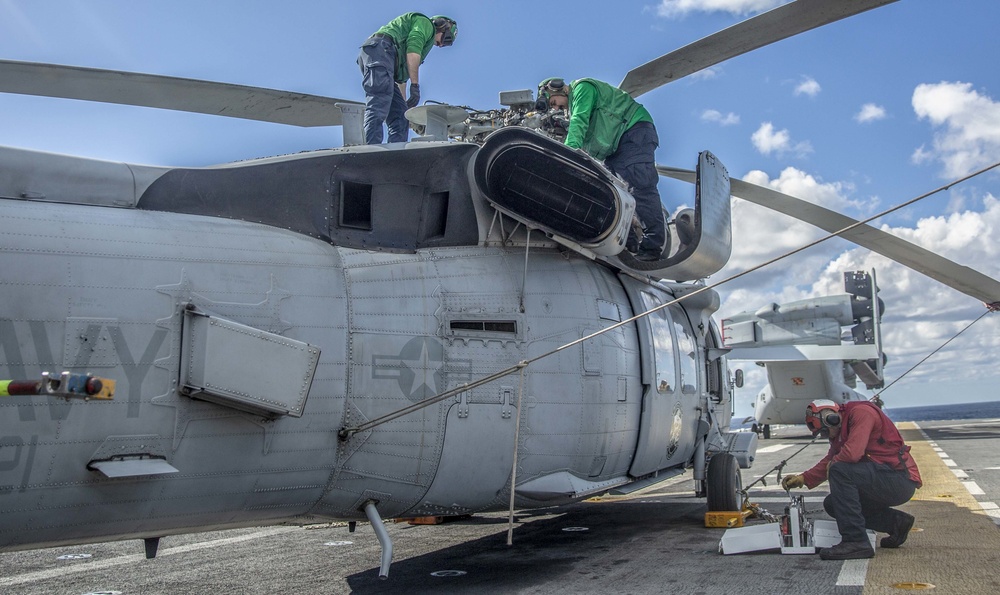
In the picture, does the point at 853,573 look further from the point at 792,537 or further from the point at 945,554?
the point at 945,554

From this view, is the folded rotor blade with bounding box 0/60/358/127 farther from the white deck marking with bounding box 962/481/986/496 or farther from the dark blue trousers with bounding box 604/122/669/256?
the white deck marking with bounding box 962/481/986/496

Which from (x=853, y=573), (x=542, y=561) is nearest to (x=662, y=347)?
(x=542, y=561)

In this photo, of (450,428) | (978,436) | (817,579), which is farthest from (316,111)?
(978,436)

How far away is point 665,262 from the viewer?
7453 millimetres

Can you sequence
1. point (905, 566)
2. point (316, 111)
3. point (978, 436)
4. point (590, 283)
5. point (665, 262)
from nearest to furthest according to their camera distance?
point (905, 566)
point (590, 283)
point (665, 262)
point (316, 111)
point (978, 436)

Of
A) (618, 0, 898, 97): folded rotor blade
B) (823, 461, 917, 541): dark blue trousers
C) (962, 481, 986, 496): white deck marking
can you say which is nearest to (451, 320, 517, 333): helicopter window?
(823, 461, 917, 541): dark blue trousers

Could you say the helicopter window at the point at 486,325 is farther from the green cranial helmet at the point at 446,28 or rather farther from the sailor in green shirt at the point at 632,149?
the green cranial helmet at the point at 446,28

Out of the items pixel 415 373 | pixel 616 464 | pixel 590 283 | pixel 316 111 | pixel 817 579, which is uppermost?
pixel 316 111

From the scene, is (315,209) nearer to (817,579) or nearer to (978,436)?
(817,579)

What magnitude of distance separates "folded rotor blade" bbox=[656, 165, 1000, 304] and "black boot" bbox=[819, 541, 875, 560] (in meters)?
3.21

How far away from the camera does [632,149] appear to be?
7836mm

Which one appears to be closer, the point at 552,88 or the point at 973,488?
the point at 552,88

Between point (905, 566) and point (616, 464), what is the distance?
2.22 m

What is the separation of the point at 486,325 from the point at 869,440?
349cm
